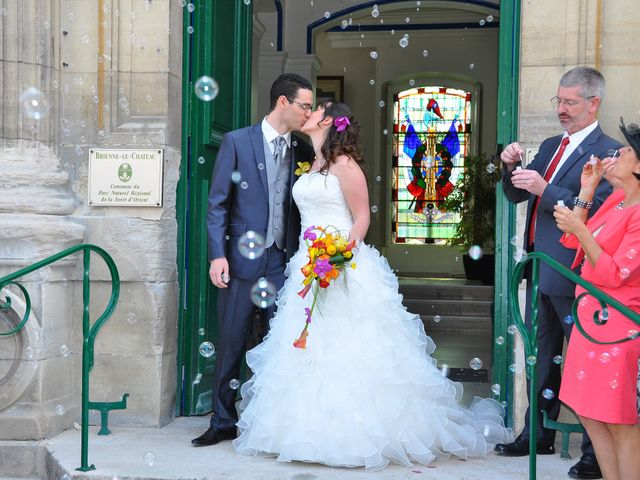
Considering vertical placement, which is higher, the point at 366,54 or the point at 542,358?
the point at 366,54

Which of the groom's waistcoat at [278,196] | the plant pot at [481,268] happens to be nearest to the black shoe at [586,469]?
the groom's waistcoat at [278,196]

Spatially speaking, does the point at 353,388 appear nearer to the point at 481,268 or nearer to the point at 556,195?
the point at 556,195

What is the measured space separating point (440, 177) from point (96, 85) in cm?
1191

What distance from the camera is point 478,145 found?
16047 mm

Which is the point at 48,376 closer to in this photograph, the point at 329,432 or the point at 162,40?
the point at 329,432

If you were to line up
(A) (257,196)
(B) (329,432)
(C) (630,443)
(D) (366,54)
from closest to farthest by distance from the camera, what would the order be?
(C) (630,443), (B) (329,432), (A) (257,196), (D) (366,54)

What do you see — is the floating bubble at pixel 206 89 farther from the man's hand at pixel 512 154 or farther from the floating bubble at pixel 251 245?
the man's hand at pixel 512 154

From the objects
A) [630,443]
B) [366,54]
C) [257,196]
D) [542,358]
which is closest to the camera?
[630,443]

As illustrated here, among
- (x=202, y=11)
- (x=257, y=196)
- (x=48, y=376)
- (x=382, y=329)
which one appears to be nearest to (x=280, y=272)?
(x=257, y=196)

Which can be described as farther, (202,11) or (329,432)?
(202,11)

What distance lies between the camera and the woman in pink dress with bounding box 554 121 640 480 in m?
3.29

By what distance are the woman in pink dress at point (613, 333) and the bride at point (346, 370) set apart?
93 cm

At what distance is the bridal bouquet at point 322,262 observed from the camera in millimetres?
4164

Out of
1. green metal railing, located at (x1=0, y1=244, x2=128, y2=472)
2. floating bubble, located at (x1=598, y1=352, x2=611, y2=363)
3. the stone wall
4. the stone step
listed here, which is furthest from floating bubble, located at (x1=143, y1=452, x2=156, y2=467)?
the stone step
